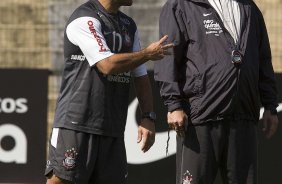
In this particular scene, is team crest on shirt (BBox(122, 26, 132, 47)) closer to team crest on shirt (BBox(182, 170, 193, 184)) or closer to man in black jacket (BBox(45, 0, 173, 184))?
man in black jacket (BBox(45, 0, 173, 184))

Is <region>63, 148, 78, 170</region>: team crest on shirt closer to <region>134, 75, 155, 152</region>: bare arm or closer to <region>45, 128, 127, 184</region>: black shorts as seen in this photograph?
<region>45, 128, 127, 184</region>: black shorts

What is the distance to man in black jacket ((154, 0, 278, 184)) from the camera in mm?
5371

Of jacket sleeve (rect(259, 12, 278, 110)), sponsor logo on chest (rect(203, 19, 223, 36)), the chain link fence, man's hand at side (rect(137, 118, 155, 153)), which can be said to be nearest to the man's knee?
man's hand at side (rect(137, 118, 155, 153))

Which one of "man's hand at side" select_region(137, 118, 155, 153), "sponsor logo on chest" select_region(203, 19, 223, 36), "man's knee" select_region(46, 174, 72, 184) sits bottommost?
"man's knee" select_region(46, 174, 72, 184)

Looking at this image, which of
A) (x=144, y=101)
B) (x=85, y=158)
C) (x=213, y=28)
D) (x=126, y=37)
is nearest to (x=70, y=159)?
(x=85, y=158)

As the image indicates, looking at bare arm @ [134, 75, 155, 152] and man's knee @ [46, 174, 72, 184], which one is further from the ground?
bare arm @ [134, 75, 155, 152]

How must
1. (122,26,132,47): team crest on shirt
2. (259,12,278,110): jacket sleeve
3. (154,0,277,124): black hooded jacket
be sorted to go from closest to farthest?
(154,0,277,124): black hooded jacket < (122,26,132,47): team crest on shirt < (259,12,278,110): jacket sleeve

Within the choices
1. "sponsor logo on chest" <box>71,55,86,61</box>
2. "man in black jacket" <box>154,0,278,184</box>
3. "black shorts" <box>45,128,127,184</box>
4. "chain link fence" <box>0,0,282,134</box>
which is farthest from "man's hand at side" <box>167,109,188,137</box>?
"chain link fence" <box>0,0,282,134</box>

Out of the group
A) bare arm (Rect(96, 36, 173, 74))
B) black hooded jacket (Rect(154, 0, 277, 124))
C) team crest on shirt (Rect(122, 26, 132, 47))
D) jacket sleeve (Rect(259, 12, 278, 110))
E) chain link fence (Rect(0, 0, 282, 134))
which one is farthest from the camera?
chain link fence (Rect(0, 0, 282, 134))

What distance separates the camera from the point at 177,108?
541 cm

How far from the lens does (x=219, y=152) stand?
17.7 ft

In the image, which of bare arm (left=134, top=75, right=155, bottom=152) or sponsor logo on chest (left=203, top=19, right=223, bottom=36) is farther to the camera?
bare arm (left=134, top=75, right=155, bottom=152)

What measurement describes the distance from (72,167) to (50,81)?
486 cm

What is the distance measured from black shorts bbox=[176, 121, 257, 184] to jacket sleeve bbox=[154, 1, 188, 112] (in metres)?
0.21
